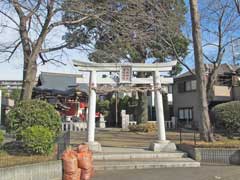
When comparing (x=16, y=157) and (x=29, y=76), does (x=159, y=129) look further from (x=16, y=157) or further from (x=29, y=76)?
(x=16, y=157)

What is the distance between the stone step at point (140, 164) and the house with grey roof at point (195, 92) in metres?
22.6

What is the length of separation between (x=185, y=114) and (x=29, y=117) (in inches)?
1130

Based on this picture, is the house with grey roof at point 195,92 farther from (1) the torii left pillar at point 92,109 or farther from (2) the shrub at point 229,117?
(1) the torii left pillar at point 92,109

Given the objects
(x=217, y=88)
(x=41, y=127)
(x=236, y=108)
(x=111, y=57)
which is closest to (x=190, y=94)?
(x=217, y=88)

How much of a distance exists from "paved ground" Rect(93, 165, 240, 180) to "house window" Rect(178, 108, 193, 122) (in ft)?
84.5

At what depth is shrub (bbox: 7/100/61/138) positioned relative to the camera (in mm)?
13055

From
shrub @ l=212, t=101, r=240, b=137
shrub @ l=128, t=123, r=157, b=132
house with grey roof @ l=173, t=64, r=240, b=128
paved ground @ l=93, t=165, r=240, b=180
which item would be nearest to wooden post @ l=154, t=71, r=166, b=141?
paved ground @ l=93, t=165, r=240, b=180

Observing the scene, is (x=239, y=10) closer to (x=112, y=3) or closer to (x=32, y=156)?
(x=112, y=3)

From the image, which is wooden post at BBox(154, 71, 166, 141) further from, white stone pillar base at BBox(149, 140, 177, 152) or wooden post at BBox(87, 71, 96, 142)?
wooden post at BBox(87, 71, 96, 142)

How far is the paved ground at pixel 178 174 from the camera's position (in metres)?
11.4

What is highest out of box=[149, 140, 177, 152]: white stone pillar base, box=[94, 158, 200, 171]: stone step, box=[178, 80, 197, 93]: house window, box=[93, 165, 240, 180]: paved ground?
box=[178, 80, 197, 93]: house window

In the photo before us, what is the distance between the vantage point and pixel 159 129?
55.0 feet

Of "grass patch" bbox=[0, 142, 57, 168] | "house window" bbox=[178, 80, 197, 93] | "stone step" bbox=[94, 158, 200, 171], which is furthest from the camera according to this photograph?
"house window" bbox=[178, 80, 197, 93]

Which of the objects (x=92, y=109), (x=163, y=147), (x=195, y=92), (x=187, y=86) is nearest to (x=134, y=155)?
(x=163, y=147)
